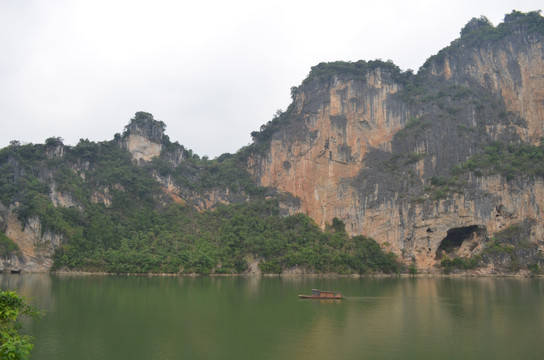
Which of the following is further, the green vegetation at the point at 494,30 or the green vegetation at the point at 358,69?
the green vegetation at the point at 358,69

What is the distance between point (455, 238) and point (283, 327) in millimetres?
46065

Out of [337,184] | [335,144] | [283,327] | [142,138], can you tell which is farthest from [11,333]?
[142,138]

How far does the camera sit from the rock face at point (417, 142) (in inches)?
2133

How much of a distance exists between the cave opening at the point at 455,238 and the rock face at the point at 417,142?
0.58 ft

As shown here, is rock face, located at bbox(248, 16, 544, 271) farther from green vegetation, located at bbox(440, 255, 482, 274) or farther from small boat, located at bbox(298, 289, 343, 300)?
small boat, located at bbox(298, 289, 343, 300)

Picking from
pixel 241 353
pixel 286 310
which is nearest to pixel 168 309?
pixel 286 310

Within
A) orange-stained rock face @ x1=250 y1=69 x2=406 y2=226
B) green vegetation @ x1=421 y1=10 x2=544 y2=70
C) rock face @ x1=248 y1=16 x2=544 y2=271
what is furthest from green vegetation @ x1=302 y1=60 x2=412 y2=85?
green vegetation @ x1=421 y1=10 x2=544 y2=70

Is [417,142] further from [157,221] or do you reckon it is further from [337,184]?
[157,221]

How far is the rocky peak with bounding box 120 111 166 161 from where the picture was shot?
227 ft

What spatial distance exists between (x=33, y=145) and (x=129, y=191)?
13962 mm

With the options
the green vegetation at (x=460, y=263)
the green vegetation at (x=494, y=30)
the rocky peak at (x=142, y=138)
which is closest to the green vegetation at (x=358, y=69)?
the green vegetation at (x=494, y=30)

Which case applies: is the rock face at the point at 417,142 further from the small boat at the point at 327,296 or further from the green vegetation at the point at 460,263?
the small boat at the point at 327,296

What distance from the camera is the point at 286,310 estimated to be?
22016mm

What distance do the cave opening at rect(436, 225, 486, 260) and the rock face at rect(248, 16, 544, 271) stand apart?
0.58 feet
